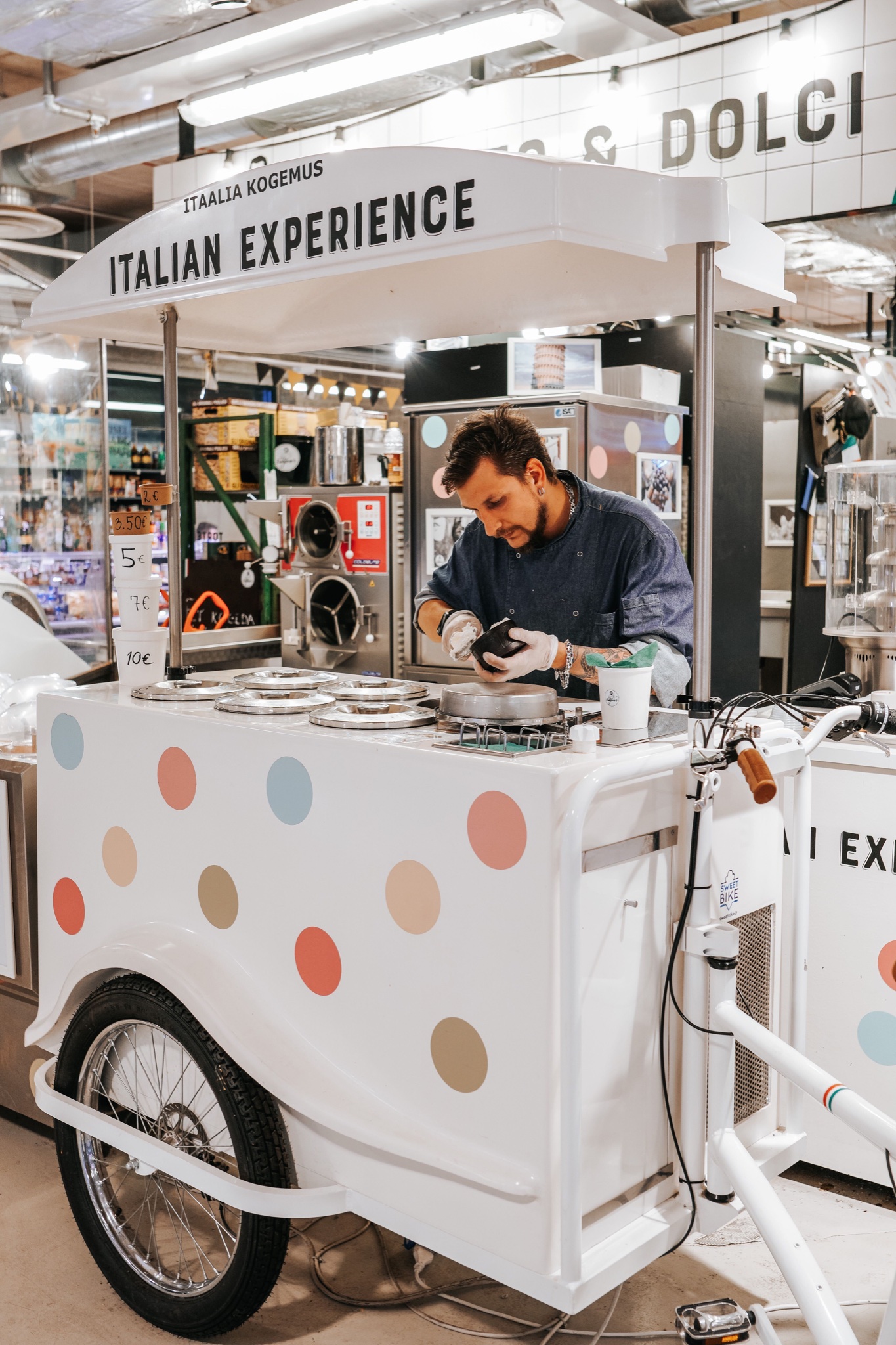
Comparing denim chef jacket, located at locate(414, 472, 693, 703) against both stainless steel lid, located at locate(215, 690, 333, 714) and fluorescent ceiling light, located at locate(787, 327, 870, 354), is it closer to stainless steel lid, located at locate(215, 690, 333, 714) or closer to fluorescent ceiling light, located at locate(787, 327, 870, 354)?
stainless steel lid, located at locate(215, 690, 333, 714)

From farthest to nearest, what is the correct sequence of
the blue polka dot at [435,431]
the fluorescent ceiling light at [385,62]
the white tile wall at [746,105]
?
1. the blue polka dot at [435,431]
2. the white tile wall at [746,105]
3. the fluorescent ceiling light at [385,62]

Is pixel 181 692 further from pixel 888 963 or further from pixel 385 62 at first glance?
pixel 385 62

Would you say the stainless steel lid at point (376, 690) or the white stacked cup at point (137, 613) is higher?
the white stacked cup at point (137, 613)

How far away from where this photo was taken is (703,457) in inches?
79.4

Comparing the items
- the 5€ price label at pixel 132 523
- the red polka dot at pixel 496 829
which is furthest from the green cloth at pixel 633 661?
the 5€ price label at pixel 132 523

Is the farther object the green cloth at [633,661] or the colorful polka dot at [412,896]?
the green cloth at [633,661]

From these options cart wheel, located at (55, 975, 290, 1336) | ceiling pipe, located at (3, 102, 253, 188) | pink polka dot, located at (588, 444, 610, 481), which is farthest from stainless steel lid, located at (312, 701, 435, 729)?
ceiling pipe, located at (3, 102, 253, 188)

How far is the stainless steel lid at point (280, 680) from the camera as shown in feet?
8.28

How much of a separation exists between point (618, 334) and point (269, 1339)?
4.48 meters

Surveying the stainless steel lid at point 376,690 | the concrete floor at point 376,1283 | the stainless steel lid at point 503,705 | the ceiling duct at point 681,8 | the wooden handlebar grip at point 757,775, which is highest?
the ceiling duct at point 681,8

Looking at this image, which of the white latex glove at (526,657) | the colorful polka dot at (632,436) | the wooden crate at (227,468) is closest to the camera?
the white latex glove at (526,657)

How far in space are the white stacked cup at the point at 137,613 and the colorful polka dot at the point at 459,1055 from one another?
136cm

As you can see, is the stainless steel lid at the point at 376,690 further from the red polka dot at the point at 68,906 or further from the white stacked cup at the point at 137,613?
the red polka dot at the point at 68,906

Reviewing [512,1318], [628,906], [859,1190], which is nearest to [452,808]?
[628,906]
